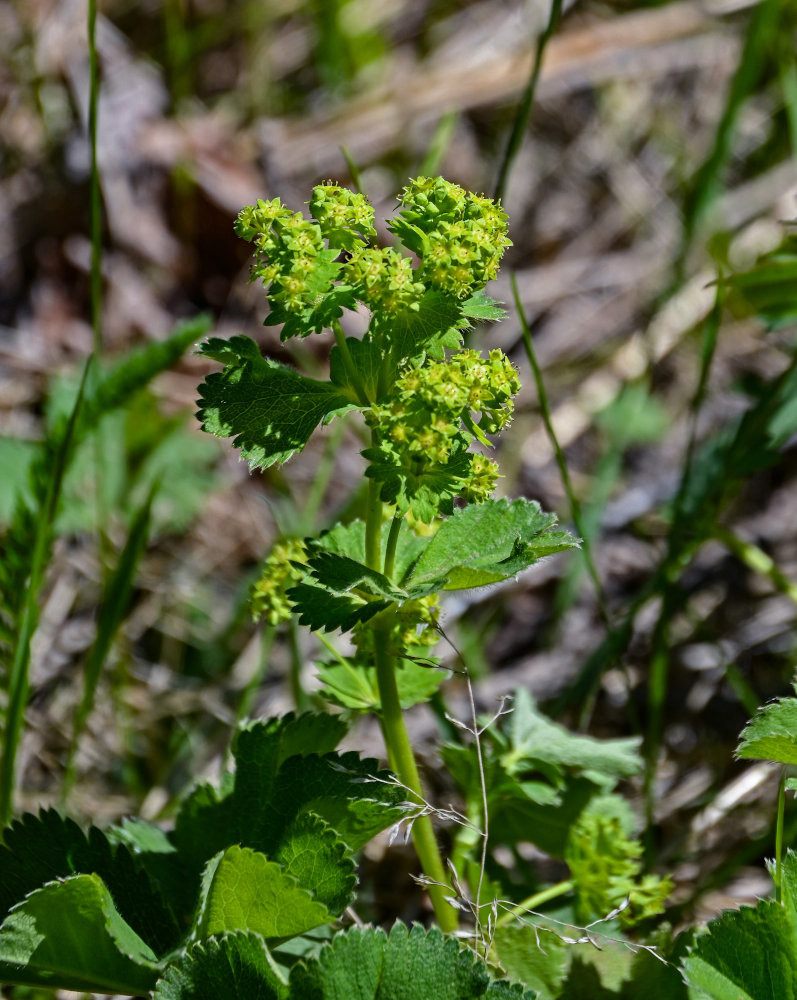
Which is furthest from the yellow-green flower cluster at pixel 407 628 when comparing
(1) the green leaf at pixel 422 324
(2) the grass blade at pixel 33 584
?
(2) the grass blade at pixel 33 584

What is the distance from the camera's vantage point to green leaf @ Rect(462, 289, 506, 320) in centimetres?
141

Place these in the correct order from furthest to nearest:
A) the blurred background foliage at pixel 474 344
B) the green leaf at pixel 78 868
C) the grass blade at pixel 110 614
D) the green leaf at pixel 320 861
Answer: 1. the blurred background foliage at pixel 474 344
2. the grass blade at pixel 110 614
3. the green leaf at pixel 78 868
4. the green leaf at pixel 320 861

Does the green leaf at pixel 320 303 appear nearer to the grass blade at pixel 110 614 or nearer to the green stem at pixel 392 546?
the green stem at pixel 392 546

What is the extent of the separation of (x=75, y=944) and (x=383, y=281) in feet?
3.28

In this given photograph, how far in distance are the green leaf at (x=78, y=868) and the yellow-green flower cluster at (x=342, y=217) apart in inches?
37.1

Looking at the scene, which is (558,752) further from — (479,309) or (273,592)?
(479,309)

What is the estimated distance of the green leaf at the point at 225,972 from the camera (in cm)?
129

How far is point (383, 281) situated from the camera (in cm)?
133

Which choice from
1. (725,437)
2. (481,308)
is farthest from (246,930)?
(725,437)

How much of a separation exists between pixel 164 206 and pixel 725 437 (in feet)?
8.97

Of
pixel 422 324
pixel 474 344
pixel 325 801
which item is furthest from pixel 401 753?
pixel 474 344

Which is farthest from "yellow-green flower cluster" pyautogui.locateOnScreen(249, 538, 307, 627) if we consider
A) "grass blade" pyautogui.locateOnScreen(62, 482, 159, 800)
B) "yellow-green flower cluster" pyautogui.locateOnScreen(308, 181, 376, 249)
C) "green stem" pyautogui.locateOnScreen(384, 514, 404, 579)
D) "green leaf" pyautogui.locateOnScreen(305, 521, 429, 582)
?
"grass blade" pyautogui.locateOnScreen(62, 482, 159, 800)

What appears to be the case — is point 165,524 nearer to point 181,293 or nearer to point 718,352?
point 181,293

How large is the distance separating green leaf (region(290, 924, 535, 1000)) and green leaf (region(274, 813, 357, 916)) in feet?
0.26
